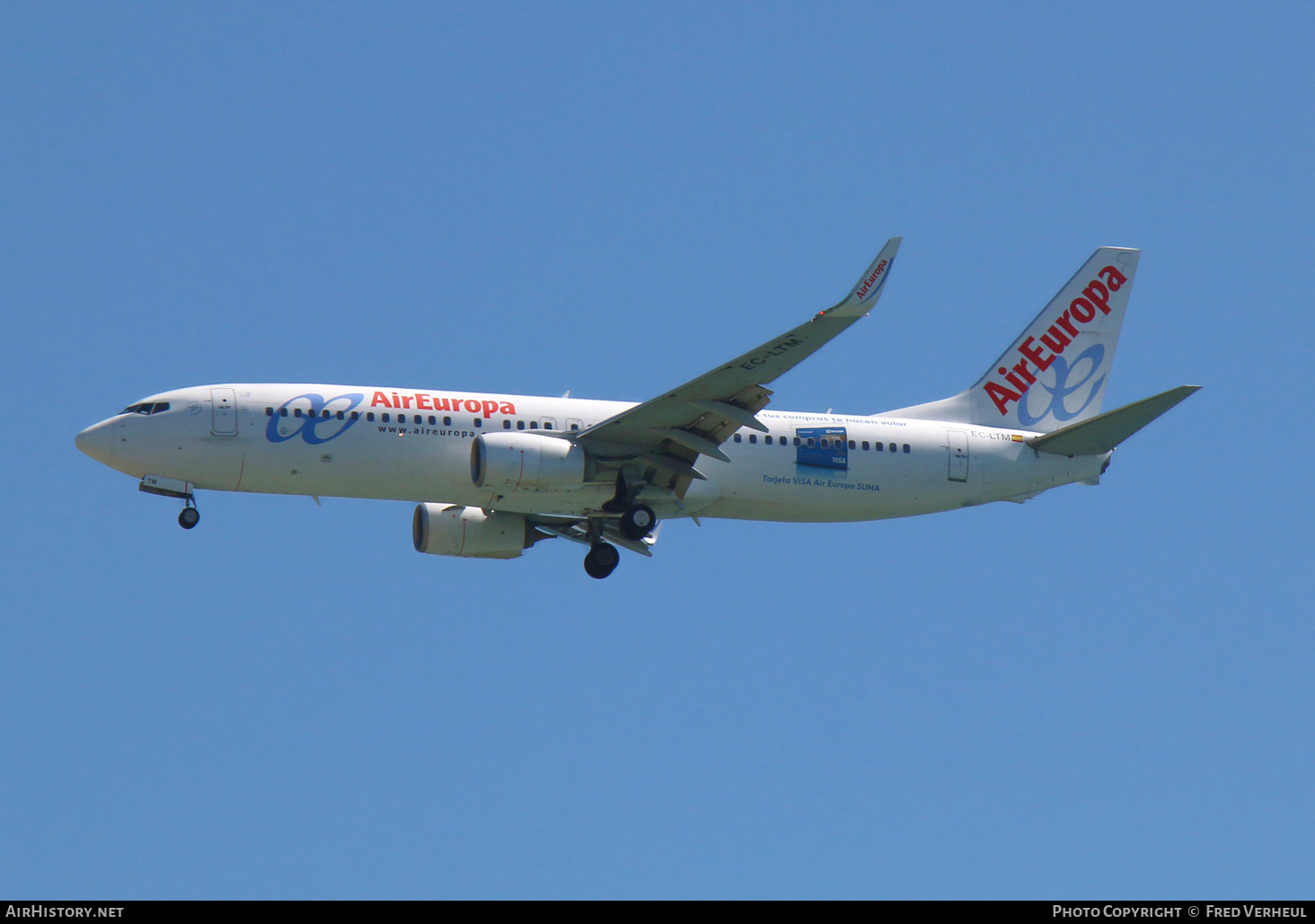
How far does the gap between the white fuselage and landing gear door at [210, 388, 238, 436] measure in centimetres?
2

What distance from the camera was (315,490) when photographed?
35.0 m

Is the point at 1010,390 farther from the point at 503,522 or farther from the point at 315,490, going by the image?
the point at 315,490

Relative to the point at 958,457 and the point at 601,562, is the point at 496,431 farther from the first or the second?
the point at 958,457

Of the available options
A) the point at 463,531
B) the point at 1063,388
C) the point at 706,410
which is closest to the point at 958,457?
the point at 1063,388

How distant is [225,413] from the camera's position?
34.6m

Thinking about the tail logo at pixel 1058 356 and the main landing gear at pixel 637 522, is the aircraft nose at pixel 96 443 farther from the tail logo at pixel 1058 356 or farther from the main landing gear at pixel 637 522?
the tail logo at pixel 1058 356

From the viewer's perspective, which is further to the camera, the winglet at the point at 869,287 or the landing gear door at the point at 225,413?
the landing gear door at the point at 225,413

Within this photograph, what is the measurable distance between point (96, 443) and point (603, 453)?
11385 millimetres

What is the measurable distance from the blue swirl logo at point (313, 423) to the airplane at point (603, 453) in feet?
0.13

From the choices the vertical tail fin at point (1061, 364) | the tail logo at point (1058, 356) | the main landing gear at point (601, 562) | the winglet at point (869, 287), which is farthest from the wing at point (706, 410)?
the tail logo at point (1058, 356)

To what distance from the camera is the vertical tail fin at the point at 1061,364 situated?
40250 mm

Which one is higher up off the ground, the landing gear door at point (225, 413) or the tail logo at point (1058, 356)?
the tail logo at point (1058, 356)

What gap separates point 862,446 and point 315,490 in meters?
13.0
